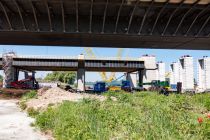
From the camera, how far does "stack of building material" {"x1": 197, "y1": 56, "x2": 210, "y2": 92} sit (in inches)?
3297

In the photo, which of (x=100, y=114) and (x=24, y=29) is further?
(x=24, y=29)

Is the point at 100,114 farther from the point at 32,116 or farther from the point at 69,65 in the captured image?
the point at 69,65

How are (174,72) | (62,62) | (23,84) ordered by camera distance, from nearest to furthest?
(23,84)
(62,62)
(174,72)

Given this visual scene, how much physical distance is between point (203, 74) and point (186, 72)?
4550mm

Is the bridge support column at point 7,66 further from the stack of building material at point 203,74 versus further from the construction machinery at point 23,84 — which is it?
the stack of building material at point 203,74

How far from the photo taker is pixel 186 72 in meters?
88.2

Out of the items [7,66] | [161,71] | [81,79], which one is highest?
[161,71]

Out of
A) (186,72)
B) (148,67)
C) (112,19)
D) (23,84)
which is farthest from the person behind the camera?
(186,72)

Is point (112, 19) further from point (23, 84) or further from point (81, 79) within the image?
point (81, 79)

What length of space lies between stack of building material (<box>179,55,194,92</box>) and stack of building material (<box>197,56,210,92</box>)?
2.20 metres

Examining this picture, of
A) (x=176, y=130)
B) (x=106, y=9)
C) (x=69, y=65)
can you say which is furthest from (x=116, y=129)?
(x=69, y=65)

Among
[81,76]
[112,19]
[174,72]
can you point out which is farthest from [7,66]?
[174,72]

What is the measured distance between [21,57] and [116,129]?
65.5 m

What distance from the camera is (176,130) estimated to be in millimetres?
9852
